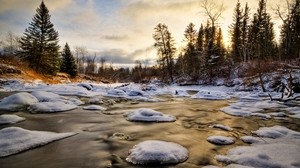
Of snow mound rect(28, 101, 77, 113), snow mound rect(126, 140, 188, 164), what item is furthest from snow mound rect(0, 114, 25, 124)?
snow mound rect(126, 140, 188, 164)

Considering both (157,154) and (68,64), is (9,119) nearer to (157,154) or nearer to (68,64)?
(157,154)

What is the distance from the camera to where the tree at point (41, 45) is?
111 feet

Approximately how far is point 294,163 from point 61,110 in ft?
26.4

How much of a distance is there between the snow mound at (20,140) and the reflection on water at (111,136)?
0.62 feet

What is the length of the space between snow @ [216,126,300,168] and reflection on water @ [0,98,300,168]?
0.31m

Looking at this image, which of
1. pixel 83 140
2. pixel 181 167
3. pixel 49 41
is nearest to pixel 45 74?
pixel 49 41

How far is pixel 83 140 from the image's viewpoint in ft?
18.0

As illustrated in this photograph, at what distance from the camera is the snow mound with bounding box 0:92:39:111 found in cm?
931

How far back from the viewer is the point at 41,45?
3425 cm

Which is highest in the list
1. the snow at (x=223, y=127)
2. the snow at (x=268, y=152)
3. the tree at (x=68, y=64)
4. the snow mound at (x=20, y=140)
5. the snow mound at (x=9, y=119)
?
the tree at (x=68, y=64)

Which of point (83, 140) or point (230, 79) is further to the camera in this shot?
point (230, 79)

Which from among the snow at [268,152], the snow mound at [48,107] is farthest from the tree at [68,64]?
the snow at [268,152]

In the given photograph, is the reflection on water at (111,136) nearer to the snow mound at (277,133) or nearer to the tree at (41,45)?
the snow mound at (277,133)

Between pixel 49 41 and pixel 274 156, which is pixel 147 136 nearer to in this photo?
pixel 274 156
